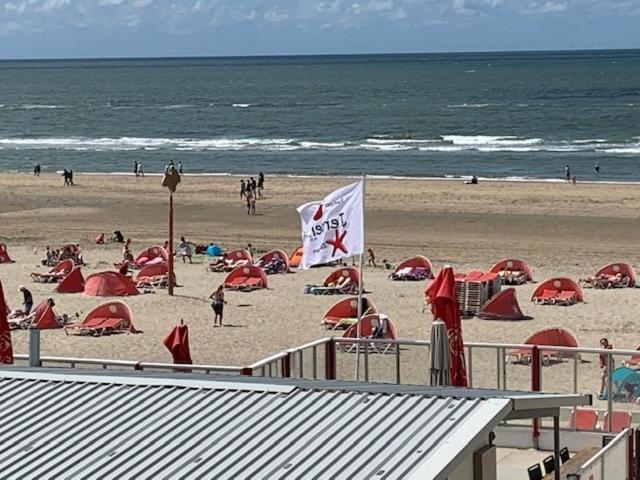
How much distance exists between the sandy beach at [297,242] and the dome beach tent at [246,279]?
0.36 meters

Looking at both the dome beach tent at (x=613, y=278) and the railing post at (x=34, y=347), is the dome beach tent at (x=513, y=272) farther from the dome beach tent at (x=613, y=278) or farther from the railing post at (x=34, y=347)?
the railing post at (x=34, y=347)

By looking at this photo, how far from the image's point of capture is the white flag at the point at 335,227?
13141 millimetres

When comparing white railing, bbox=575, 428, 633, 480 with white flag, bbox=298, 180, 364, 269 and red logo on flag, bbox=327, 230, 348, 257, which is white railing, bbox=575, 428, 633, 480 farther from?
red logo on flag, bbox=327, 230, 348, 257

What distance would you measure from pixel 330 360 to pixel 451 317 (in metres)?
1.67

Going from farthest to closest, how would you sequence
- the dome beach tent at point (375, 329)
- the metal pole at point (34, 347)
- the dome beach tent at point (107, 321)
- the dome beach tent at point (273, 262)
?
1. the dome beach tent at point (273, 262)
2. the dome beach tent at point (107, 321)
3. the dome beach tent at point (375, 329)
4. the metal pole at point (34, 347)

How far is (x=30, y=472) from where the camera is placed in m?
7.35

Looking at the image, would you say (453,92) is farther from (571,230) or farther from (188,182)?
(571,230)

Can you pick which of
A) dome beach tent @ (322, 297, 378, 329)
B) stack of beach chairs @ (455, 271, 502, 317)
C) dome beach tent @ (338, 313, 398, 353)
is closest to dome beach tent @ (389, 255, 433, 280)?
stack of beach chairs @ (455, 271, 502, 317)

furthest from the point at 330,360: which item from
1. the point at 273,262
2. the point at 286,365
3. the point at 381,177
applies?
the point at 381,177

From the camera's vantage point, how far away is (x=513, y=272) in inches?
1126

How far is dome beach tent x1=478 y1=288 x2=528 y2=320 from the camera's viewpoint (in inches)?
965

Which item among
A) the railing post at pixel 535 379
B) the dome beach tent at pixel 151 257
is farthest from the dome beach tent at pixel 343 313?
the railing post at pixel 535 379

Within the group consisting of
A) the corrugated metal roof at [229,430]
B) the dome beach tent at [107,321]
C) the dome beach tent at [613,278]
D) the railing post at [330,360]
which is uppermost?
the corrugated metal roof at [229,430]

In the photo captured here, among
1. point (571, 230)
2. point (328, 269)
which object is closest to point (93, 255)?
point (328, 269)
